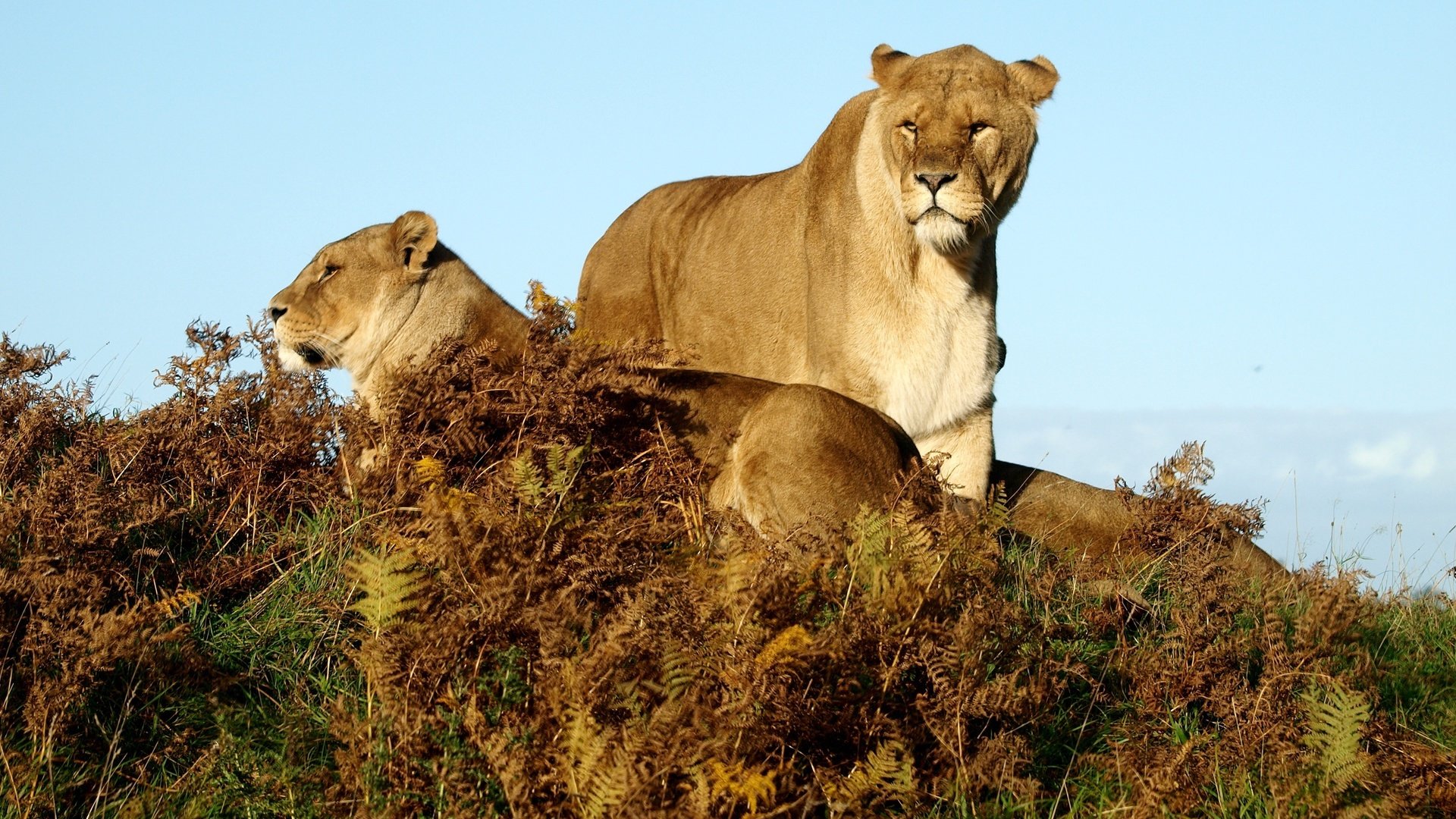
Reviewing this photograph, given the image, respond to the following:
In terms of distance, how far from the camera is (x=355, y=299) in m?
8.12

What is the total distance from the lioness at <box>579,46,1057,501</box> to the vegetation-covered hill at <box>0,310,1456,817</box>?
5.13 ft

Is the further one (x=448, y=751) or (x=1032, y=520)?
(x=1032, y=520)

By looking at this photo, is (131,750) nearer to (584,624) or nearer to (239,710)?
(239,710)

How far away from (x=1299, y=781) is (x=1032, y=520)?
367cm

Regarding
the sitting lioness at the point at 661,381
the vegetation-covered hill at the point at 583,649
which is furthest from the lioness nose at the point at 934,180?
the vegetation-covered hill at the point at 583,649

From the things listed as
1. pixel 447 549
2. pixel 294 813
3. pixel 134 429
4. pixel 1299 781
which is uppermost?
pixel 134 429

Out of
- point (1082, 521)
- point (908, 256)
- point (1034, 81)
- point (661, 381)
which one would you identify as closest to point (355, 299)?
point (661, 381)

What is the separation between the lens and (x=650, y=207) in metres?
10.8

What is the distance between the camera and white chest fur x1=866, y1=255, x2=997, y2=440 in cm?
811

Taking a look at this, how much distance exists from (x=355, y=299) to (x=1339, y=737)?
208 inches

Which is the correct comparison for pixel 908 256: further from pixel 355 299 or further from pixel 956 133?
pixel 355 299

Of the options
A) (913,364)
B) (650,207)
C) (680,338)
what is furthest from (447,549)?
(650,207)

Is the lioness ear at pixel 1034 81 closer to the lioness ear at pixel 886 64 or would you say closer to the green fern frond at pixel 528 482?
the lioness ear at pixel 886 64

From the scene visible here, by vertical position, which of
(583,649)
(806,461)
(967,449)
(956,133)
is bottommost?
(583,649)
